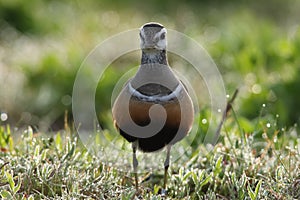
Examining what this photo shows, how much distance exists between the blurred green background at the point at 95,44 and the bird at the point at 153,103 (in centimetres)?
77

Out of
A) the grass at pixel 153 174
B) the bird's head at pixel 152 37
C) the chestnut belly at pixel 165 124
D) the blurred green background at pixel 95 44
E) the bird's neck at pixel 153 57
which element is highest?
the blurred green background at pixel 95 44

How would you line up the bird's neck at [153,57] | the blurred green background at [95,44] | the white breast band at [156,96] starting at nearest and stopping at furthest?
the white breast band at [156,96], the bird's neck at [153,57], the blurred green background at [95,44]

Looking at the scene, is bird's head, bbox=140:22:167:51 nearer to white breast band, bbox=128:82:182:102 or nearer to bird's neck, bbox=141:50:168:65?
bird's neck, bbox=141:50:168:65

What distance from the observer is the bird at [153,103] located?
3.37 meters

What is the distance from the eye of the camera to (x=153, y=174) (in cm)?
402

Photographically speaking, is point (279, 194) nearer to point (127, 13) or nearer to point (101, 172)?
point (101, 172)

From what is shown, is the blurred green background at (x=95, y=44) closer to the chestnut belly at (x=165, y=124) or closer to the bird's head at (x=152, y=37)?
the chestnut belly at (x=165, y=124)

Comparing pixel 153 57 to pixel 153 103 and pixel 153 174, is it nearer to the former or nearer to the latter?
pixel 153 103

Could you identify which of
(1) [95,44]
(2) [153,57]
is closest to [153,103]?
(2) [153,57]

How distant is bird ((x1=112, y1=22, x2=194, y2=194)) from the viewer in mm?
3373

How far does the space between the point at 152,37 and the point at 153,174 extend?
3.31 feet

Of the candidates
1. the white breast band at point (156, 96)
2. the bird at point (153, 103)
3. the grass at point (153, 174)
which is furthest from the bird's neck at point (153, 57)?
the grass at point (153, 174)

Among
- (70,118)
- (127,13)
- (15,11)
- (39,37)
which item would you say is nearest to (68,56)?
(70,118)

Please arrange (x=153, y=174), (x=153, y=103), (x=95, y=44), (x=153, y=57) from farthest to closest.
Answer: (x=95, y=44) < (x=153, y=174) < (x=153, y=57) < (x=153, y=103)
